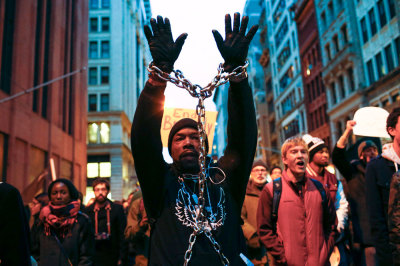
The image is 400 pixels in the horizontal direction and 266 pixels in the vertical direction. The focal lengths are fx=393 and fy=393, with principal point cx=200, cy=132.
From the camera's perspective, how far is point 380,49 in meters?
28.4

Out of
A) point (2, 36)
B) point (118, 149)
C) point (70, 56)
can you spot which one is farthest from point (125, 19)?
point (2, 36)

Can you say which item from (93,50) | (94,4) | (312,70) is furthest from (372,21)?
(94,4)

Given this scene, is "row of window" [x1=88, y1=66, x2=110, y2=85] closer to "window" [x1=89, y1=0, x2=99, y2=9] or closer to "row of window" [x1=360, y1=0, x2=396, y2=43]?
"window" [x1=89, y1=0, x2=99, y2=9]

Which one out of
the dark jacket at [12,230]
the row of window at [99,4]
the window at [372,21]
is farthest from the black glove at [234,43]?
the row of window at [99,4]

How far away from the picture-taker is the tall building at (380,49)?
86.2 ft

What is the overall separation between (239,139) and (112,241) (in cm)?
485

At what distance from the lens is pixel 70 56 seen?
2888 centimetres

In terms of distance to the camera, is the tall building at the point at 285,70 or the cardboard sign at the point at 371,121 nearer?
the cardboard sign at the point at 371,121

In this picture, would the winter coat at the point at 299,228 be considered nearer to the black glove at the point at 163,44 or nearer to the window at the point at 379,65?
the black glove at the point at 163,44

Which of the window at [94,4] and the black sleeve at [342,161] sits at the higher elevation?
the window at [94,4]

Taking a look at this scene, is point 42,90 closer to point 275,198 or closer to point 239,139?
point 275,198

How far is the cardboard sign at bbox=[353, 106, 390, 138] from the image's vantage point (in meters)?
5.60

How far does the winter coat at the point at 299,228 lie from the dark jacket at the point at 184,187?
1.76 m

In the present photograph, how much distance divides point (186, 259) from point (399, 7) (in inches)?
1113
